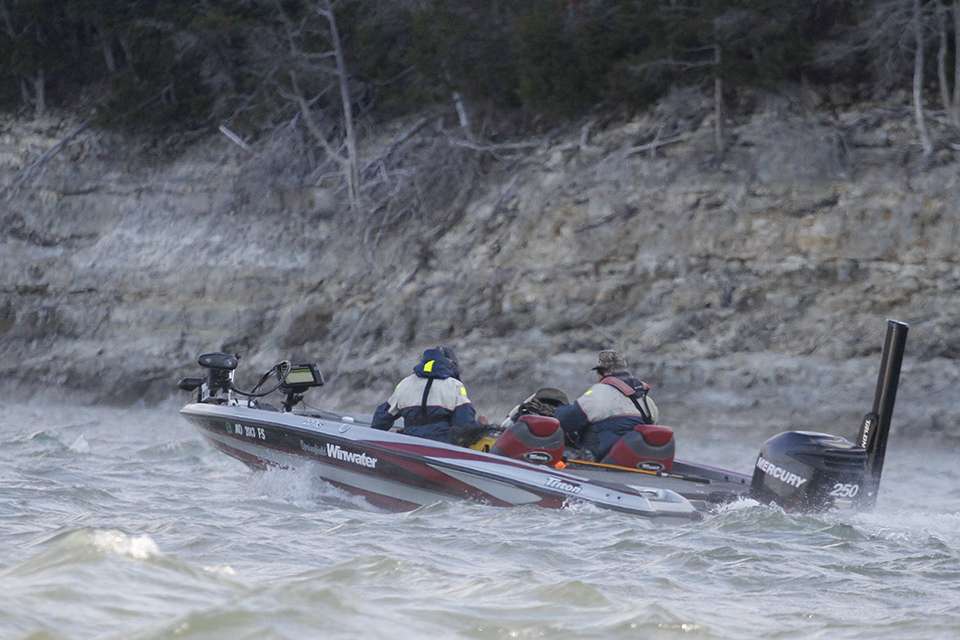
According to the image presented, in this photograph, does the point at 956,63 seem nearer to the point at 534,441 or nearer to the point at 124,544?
the point at 534,441

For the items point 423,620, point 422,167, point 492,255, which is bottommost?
point 423,620

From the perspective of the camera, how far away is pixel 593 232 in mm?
18656

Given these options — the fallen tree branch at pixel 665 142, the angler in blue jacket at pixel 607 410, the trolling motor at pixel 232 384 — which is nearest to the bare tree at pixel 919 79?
the fallen tree branch at pixel 665 142

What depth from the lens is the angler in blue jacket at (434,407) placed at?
38.5ft

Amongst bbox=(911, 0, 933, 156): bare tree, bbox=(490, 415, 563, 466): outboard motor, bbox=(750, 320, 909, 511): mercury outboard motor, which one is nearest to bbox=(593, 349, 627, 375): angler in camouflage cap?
bbox=(490, 415, 563, 466): outboard motor

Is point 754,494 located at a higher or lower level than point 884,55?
lower

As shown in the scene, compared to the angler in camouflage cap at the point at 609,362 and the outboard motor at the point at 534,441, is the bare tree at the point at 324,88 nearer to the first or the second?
the angler in camouflage cap at the point at 609,362

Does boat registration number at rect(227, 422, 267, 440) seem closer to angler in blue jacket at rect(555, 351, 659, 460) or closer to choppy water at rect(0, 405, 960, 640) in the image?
choppy water at rect(0, 405, 960, 640)

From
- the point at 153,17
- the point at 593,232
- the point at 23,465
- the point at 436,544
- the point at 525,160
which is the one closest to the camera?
the point at 436,544

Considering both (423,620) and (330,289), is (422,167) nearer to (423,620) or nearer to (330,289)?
(330,289)

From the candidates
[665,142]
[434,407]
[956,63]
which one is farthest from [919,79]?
[434,407]

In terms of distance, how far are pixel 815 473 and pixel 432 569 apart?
326cm

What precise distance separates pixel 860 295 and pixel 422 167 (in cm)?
673

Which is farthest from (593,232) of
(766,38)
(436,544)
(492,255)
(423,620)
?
(423,620)
